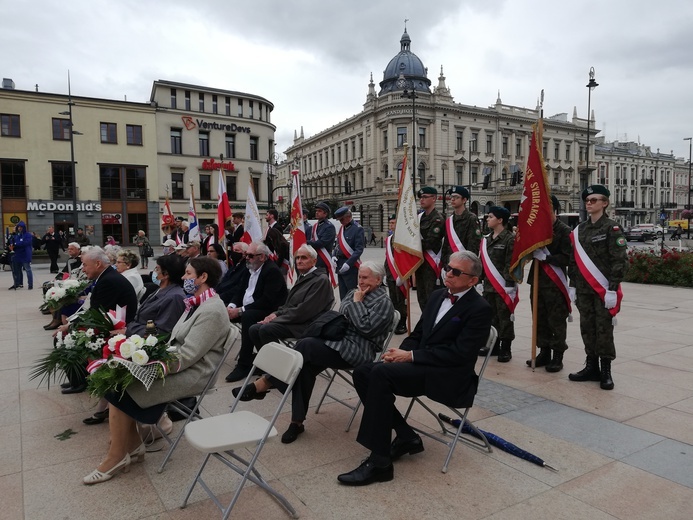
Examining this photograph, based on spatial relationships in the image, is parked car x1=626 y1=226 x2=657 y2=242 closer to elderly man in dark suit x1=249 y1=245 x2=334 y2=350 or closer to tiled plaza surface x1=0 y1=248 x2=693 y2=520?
tiled plaza surface x1=0 y1=248 x2=693 y2=520

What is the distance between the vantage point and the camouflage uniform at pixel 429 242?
7082mm

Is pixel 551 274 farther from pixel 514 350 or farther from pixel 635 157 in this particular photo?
pixel 635 157

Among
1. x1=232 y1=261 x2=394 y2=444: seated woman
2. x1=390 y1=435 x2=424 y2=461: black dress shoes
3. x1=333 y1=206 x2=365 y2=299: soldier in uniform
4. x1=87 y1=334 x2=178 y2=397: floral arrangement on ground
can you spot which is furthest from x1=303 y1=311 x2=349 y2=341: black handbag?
x1=333 y1=206 x2=365 y2=299: soldier in uniform

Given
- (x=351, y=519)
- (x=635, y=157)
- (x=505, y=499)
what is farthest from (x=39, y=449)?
(x=635, y=157)

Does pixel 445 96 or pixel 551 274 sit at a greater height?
pixel 445 96

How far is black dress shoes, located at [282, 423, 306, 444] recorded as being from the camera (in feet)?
13.0

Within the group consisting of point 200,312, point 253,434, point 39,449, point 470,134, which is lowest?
point 39,449

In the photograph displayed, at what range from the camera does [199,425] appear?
304cm

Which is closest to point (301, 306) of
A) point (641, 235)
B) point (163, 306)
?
point (163, 306)

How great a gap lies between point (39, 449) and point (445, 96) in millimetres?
65884

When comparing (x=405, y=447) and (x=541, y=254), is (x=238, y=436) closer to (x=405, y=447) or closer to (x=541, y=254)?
(x=405, y=447)

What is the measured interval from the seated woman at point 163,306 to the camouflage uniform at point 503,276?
383cm

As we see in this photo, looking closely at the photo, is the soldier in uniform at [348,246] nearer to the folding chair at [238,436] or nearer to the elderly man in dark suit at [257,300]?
the elderly man in dark suit at [257,300]

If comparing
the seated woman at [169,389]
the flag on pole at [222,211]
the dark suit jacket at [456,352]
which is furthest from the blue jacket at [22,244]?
the dark suit jacket at [456,352]
